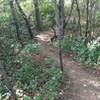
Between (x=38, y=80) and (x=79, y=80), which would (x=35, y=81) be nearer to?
(x=38, y=80)

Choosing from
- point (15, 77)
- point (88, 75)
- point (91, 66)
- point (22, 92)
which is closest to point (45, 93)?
point (22, 92)

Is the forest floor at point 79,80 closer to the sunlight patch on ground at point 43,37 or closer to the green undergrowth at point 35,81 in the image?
the green undergrowth at point 35,81

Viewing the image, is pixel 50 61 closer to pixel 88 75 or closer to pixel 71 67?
pixel 71 67

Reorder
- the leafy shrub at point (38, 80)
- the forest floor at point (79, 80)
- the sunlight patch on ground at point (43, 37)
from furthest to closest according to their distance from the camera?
the sunlight patch on ground at point (43, 37)
the forest floor at point (79, 80)
the leafy shrub at point (38, 80)

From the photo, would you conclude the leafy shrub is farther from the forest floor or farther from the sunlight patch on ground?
the sunlight patch on ground

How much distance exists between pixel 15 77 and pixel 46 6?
461 inches

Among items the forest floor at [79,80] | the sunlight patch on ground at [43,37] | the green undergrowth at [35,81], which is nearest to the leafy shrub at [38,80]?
the green undergrowth at [35,81]

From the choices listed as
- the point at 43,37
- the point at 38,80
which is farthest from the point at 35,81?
the point at 43,37

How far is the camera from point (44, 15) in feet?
65.9

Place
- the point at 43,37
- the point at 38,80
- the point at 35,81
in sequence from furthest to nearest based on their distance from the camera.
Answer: the point at 43,37 → the point at 38,80 → the point at 35,81

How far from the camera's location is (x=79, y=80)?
→ 9.35 meters

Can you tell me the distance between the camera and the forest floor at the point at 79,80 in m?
8.08

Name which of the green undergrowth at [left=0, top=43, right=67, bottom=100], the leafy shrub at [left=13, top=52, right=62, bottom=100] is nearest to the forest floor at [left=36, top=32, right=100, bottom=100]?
the green undergrowth at [left=0, top=43, right=67, bottom=100]

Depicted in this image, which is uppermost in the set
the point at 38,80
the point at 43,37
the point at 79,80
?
the point at 43,37
